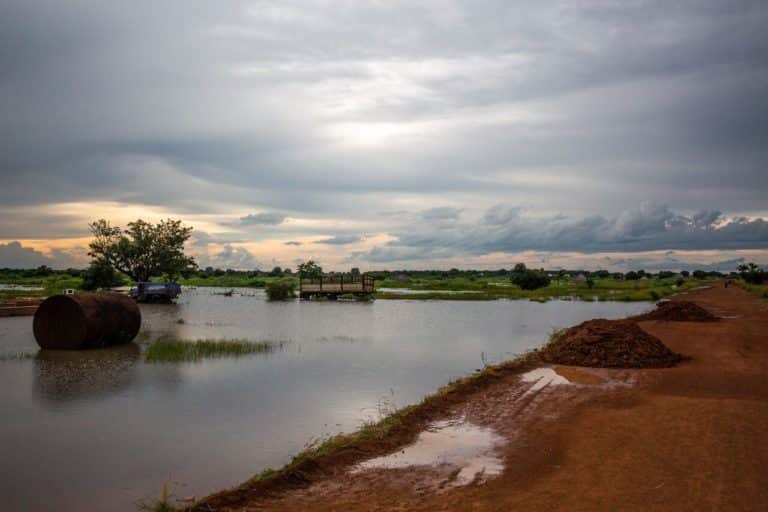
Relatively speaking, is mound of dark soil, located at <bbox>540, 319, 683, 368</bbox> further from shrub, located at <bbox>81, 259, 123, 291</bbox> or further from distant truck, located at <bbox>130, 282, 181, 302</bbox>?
shrub, located at <bbox>81, 259, 123, 291</bbox>

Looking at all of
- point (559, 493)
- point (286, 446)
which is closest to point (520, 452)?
point (559, 493)

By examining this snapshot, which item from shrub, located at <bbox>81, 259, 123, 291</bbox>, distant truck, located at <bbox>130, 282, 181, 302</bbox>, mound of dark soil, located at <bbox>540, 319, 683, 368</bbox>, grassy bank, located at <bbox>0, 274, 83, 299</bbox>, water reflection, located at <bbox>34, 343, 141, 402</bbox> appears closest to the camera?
water reflection, located at <bbox>34, 343, 141, 402</bbox>

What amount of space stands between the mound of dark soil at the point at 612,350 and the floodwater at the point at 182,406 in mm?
2437

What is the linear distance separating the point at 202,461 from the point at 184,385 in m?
5.84

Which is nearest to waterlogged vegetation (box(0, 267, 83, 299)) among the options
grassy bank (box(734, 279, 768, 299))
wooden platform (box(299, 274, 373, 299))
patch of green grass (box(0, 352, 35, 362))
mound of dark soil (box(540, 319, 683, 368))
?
wooden platform (box(299, 274, 373, 299))

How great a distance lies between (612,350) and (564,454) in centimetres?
1019

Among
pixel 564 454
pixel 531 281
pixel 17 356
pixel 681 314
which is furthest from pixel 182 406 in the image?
pixel 531 281

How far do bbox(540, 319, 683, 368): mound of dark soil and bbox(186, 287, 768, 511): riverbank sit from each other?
2.49 meters

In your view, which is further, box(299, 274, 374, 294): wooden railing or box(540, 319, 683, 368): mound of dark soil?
box(299, 274, 374, 294): wooden railing

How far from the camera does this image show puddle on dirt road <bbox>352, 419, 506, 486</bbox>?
7.73m

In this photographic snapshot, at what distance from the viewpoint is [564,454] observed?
830cm

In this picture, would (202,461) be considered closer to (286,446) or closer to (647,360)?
(286,446)

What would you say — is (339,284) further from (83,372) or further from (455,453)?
(455,453)

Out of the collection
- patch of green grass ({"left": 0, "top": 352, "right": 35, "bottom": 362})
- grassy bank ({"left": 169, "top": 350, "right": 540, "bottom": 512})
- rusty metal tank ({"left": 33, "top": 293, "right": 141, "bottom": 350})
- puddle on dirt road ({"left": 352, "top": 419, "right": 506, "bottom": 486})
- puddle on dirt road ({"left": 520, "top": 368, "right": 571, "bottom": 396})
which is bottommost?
puddle on dirt road ({"left": 520, "top": 368, "right": 571, "bottom": 396})
